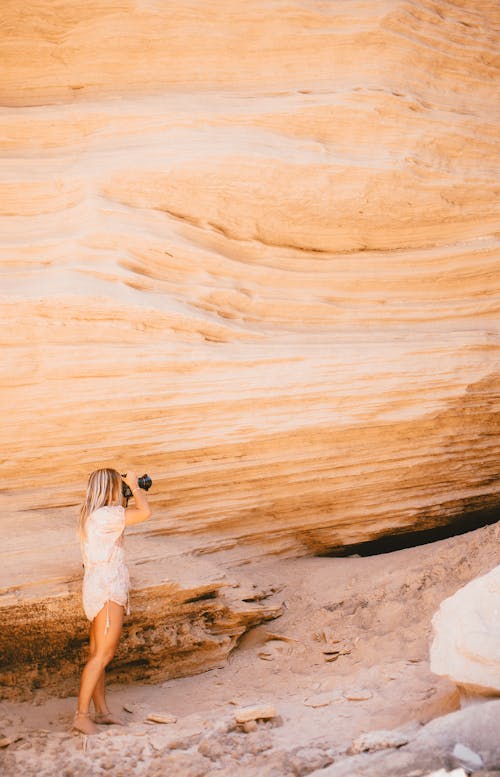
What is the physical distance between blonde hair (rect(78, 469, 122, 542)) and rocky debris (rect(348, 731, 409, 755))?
6.65 feet

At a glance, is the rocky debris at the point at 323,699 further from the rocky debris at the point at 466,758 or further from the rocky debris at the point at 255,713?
the rocky debris at the point at 466,758

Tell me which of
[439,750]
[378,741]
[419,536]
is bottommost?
[419,536]

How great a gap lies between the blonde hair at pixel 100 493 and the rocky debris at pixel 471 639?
2.04 m

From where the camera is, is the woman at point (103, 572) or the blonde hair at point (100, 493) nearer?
the woman at point (103, 572)

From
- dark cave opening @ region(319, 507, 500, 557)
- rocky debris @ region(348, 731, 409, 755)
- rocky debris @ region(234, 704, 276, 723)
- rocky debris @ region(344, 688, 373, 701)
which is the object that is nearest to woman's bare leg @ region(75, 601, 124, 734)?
rocky debris @ region(234, 704, 276, 723)

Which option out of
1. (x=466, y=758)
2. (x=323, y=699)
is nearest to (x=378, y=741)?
(x=466, y=758)

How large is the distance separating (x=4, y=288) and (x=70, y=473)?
136 cm

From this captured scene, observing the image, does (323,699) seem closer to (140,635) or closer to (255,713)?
(255,713)

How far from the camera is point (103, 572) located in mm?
4715

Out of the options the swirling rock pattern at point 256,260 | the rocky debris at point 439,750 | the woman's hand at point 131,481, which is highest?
the swirling rock pattern at point 256,260

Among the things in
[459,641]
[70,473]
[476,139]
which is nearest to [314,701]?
[459,641]

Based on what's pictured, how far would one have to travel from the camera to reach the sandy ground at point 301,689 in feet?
13.0

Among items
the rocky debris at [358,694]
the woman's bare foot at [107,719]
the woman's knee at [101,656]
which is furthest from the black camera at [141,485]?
the rocky debris at [358,694]

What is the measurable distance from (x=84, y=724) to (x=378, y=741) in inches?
67.8
